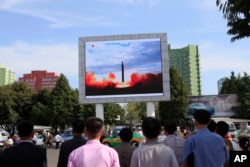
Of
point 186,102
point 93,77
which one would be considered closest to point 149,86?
point 93,77

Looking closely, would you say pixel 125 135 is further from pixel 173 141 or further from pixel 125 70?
pixel 125 70

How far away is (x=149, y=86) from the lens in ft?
113

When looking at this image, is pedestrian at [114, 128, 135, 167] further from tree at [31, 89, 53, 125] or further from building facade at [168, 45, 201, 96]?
building facade at [168, 45, 201, 96]

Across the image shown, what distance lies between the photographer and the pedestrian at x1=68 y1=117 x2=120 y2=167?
14.0 feet

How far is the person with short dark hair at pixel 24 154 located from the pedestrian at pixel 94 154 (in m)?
0.79

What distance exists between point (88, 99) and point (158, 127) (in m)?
31.1

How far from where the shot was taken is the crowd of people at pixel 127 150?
14.2ft

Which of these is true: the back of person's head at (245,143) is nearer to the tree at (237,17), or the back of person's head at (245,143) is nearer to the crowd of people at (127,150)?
the crowd of people at (127,150)

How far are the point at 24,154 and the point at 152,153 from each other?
1.60 meters

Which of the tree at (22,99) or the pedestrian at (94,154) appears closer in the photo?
the pedestrian at (94,154)

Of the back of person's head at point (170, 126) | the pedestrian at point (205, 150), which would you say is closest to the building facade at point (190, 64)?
the back of person's head at point (170, 126)

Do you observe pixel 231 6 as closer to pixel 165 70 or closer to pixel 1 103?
pixel 165 70

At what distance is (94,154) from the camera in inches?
169

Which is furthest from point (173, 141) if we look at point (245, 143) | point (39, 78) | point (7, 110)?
point (39, 78)
